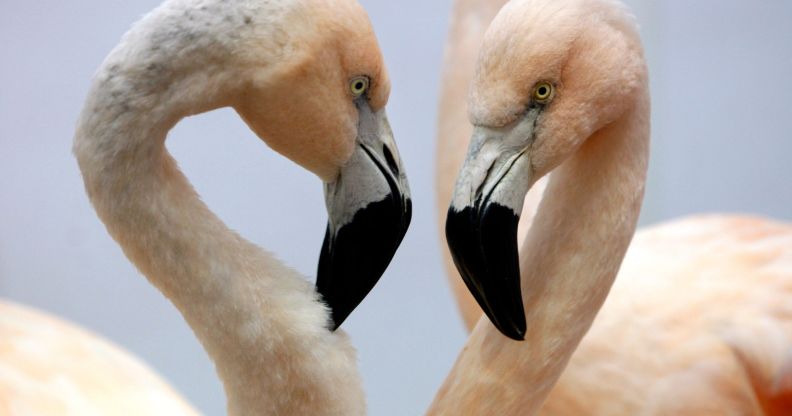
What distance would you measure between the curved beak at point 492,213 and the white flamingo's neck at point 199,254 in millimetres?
234

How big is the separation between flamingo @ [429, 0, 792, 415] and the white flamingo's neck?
24 centimetres

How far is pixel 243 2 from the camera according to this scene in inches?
50.9

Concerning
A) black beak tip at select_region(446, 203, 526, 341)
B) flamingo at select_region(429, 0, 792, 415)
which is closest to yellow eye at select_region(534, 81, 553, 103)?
flamingo at select_region(429, 0, 792, 415)

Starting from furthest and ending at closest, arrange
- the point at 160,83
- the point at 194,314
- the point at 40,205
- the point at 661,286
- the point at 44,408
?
the point at 40,205
the point at 661,286
the point at 44,408
the point at 194,314
the point at 160,83

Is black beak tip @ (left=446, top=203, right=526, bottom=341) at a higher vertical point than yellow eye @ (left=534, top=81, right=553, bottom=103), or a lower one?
lower

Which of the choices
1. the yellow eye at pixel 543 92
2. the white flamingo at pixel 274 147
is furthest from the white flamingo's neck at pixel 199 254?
the yellow eye at pixel 543 92

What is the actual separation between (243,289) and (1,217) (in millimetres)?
2194

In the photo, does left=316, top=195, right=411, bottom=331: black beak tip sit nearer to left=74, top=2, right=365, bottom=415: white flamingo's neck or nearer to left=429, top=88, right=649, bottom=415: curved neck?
left=74, top=2, right=365, bottom=415: white flamingo's neck

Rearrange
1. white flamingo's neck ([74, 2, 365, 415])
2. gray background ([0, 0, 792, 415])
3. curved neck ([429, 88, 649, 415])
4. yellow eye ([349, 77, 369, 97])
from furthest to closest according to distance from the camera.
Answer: gray background ([0, 0, 792, 415]) < curved neck ([429, 88, 649, 415]) < yellow eye ([349, 77, 369, 97]) < white flamingo's neck ([74, 2, 365, 415])

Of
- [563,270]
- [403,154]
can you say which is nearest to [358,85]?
[563,270]

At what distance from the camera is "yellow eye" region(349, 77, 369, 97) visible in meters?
1.39

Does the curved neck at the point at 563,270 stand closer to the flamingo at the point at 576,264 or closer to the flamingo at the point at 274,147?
the flamingo at the point at 576,264

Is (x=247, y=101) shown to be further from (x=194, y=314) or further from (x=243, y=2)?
(x=194, y=314)

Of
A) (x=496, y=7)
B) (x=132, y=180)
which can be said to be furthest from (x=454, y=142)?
(x=132, y=180)
